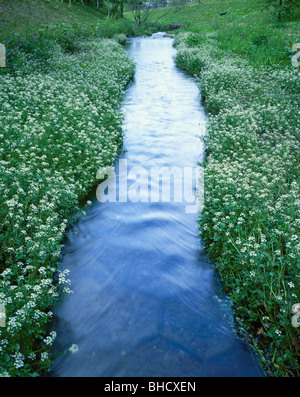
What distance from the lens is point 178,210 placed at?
7.34 meters

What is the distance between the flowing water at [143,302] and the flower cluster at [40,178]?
1.50 feet

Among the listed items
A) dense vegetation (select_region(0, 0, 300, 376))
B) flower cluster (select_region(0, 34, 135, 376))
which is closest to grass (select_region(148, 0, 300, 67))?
dense vegetation (select_region(0, 0, 300, 376))

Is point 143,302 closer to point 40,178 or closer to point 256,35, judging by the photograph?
point 40,178

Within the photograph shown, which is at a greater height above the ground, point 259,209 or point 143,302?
point 259,209

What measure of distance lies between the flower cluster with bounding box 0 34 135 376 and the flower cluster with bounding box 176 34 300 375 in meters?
2.50

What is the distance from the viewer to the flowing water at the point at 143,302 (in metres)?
3.94

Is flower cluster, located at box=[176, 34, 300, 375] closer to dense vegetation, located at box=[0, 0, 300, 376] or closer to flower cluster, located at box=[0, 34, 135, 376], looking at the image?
dense vegetation, located at box=[0, 0, 300, 376]

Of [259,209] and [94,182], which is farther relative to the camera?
[94,182]

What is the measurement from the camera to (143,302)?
4.86 m

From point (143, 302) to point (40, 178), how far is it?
3.01 meters

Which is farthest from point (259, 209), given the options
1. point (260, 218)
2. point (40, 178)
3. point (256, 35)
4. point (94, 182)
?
point (256, 35)

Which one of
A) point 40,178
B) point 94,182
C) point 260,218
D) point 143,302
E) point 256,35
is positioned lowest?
point 143,302

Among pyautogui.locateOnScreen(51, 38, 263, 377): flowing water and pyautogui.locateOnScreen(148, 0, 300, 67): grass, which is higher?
pyautogui.locateOnScreen(148, 0, 300, 67): grass

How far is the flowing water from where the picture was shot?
155 inches
